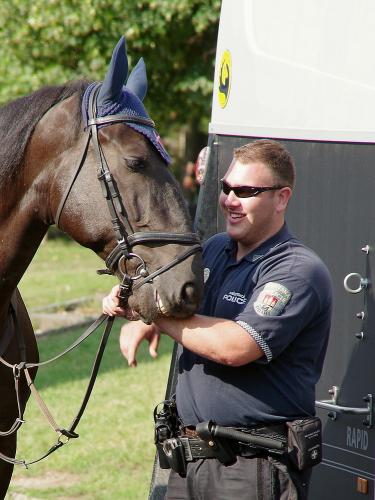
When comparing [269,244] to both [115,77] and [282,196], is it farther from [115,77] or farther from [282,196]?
[115,77]

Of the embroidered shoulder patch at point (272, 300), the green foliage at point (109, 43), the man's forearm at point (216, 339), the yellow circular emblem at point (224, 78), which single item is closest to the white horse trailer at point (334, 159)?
the yellow circular emblem at point (224, 78)

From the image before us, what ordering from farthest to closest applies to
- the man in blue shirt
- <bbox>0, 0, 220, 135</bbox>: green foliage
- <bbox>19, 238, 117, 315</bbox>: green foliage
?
<bbox>19, 238, 117, 315</bbox>: green foliage
<bbox>0, 0, 220, 135</bbox>: green foliage
the man in blue shirt

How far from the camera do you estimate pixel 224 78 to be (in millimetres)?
5121

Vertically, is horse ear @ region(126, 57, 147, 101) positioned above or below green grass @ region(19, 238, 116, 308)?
above

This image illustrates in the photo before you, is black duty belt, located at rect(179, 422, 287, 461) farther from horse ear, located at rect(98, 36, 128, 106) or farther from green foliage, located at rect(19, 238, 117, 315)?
green foliage, located at rect(19, 238, 117, 315)

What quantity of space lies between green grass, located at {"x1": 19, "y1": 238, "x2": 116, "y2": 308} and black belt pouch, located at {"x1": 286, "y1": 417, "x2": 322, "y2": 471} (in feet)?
33.2

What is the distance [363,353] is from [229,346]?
0.97 metres

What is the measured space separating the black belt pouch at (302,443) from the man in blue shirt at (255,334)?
0.05m

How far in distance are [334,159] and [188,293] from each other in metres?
1.33

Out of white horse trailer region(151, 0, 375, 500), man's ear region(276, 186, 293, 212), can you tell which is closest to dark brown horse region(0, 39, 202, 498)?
man's ear region(276, 186, 293, 212)

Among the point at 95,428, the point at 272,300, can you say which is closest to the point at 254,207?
the point at 272,300

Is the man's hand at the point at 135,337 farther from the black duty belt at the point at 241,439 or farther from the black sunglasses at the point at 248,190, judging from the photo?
the black sunglasses at the point at 248,190

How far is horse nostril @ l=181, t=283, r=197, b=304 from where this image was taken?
319 cm

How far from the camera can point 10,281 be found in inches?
151
